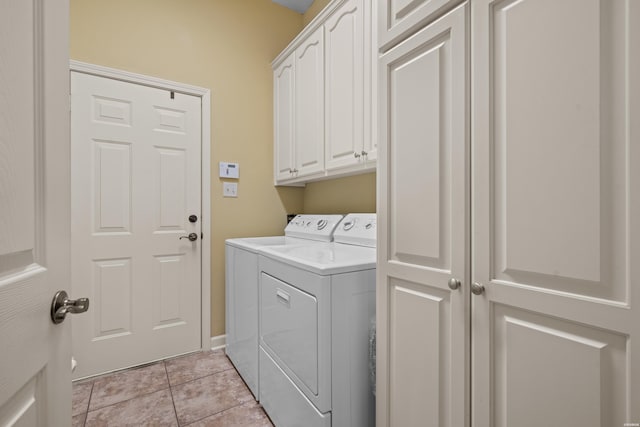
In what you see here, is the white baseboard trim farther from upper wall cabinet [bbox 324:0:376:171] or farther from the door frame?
upper wall cabinet [bbox 324:0:376:171]

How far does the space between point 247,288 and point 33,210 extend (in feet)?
4.56

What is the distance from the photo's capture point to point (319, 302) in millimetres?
1143

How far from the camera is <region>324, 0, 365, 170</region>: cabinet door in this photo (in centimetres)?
173

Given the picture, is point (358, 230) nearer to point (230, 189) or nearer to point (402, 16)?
point (402, 16)

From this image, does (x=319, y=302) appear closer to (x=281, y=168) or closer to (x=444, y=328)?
(x=444, y=328)

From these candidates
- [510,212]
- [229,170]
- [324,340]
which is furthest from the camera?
[229,170]

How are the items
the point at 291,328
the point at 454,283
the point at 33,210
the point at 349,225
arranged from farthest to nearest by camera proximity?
the point at 349,225, the point at 291,328, the point at 454,283, the point at 33,210

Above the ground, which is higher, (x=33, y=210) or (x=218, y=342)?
(x=33, y=210)

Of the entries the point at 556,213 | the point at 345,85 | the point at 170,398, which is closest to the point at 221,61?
the point at 345,85

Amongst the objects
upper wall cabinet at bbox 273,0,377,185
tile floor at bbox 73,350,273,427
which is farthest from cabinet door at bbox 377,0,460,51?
tile floor at bbox 73,350,273,427

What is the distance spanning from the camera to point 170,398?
1773mm

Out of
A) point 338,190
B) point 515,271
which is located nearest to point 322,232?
point 338,190

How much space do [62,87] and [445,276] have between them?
107 centimetres

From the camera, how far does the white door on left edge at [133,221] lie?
6.57ft
